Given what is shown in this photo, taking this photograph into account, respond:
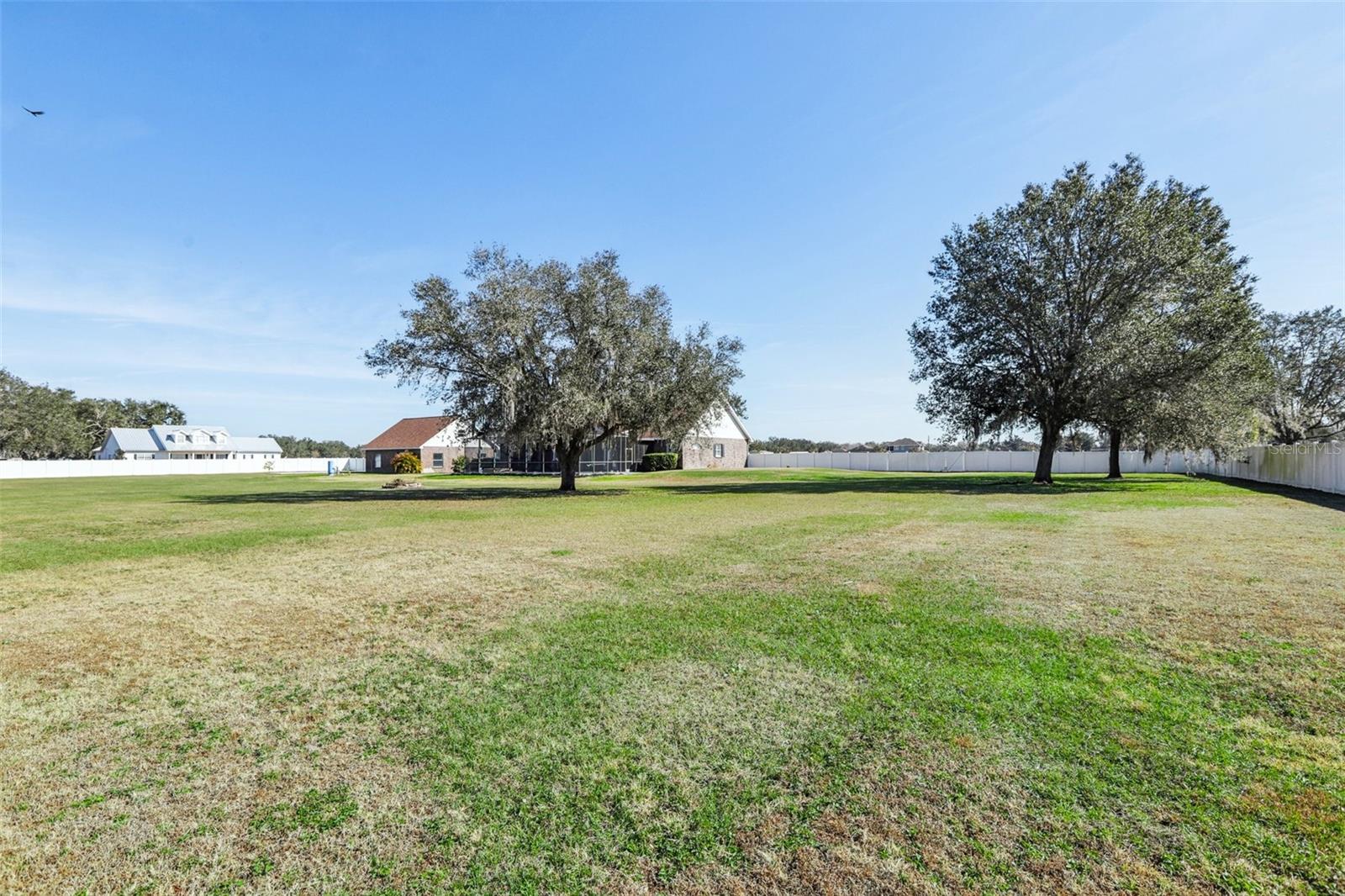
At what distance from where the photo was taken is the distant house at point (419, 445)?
5284 cm

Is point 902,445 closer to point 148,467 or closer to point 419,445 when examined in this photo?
point 419,445

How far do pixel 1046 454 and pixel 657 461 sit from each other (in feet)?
82.4

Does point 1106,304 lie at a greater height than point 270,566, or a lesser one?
greater

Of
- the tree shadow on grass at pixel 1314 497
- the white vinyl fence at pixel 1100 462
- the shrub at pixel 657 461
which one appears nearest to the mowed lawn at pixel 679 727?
the tree shadow on grass at pixel 1314 497

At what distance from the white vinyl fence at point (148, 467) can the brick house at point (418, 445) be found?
11.1 feet

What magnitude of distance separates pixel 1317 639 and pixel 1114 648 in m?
1.64

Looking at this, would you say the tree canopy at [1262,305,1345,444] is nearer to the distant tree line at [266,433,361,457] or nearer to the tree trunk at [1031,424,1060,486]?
the tree trunk at [1031,424,1060,486]

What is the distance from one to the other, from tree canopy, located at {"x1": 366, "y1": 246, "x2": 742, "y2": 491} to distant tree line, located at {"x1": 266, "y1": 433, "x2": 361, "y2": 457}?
94725mm

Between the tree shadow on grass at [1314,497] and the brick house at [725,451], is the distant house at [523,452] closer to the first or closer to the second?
the brick house at [725,451]

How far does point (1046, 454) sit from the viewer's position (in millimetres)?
27172

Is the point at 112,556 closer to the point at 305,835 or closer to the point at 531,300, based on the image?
the point at 305,835

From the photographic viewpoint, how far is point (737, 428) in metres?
54.4

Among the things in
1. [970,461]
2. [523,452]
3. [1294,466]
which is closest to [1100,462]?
[970,461]

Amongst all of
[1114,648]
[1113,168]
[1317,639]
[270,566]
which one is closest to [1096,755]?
[1114,648]
